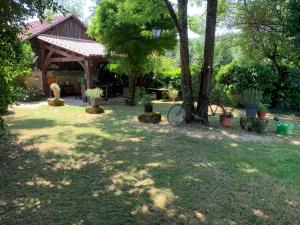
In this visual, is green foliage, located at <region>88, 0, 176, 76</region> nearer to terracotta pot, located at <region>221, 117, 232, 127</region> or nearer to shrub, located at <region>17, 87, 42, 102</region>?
shrub, located at <region>17, 87, 42, 102</region>

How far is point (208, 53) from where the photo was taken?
33.0 feet

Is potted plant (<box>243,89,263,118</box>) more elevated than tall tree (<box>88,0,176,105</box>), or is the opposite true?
tall tree (<box>88,0,176,105</box>)

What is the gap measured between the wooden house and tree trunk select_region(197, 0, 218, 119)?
7.38 metres

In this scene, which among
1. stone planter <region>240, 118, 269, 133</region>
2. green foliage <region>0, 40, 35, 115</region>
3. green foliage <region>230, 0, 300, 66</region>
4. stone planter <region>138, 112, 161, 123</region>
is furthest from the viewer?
green foliage <region>230, 0, 300, 66</region>

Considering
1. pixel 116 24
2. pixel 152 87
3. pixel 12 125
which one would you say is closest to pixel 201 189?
pixel 12 125

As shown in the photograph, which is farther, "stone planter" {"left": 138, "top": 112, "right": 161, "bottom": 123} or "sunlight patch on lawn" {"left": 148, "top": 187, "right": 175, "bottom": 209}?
"stone planter" {"left": 138, "top": 112, "right": 161, "bottom": 123}

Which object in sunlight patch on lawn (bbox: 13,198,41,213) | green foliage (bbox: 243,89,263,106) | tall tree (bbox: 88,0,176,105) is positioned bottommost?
sunlight patch on lawn (bbox: 13,198,41,213)

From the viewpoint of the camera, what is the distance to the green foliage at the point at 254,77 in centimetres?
1414

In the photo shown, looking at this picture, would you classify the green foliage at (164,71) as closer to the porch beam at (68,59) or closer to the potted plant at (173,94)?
the potted plant at (173,94)

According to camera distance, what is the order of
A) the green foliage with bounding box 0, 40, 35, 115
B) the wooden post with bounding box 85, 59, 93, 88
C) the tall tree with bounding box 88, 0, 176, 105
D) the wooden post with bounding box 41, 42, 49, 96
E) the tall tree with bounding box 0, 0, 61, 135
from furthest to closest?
1. the wooden post with bounding box 41, 42, 49, 96
2. the wooden post with bounding box 85, 59, 93, 88
3. the tall tree with bounding box 88, 0, 176, 105
4. the green foliage with bounding box 0, 40, 35, 115
5. the tall tree with bounding box 0, 0, 61, 135

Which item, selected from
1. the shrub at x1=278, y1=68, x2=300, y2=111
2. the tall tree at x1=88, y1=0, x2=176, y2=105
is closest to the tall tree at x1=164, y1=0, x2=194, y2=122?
the tall tree at x1=88, y1=0, x2=176, y2=105

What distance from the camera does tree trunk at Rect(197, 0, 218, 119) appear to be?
9.86 metres

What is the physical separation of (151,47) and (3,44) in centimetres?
930

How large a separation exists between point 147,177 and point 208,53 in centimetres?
581
